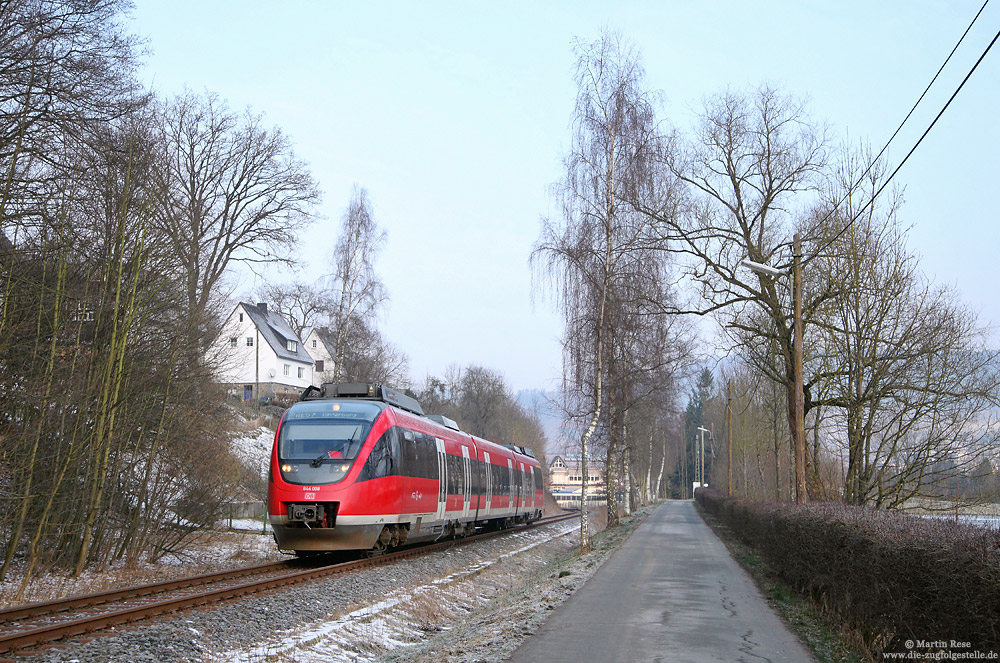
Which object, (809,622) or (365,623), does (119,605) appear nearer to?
(365,623)

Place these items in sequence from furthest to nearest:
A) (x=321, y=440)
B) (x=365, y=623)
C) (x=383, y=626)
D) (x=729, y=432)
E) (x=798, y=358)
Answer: (x=729, y=432), (x=798, y=358), (x=321, y=440), (x=383, y=626), (x=365, y=623)

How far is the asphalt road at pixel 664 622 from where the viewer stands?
313 inches

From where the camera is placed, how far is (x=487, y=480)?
86.3ft

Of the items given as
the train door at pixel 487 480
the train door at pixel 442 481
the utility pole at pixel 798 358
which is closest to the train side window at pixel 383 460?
the train door at pixel 442 481

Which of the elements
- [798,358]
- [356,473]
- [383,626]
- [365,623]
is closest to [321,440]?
[356,473]

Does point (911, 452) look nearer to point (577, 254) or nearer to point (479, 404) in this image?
point (577, 254)

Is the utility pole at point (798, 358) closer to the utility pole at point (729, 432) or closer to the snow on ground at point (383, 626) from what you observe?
the snow on ground at point (383, 626)

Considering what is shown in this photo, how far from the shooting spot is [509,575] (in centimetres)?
1745

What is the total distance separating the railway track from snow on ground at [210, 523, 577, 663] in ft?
4.56

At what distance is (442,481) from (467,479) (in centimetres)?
296

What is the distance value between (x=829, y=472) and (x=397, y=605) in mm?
16404

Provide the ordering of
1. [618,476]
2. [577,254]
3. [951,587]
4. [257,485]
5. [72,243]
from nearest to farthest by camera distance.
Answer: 1. [951,587]
2. [72,243]
3. [577,254]
4. [257,485]
5. [618,476]

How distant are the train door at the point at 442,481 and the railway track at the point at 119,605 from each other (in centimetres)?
619

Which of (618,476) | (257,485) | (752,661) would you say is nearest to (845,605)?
(752,661)
